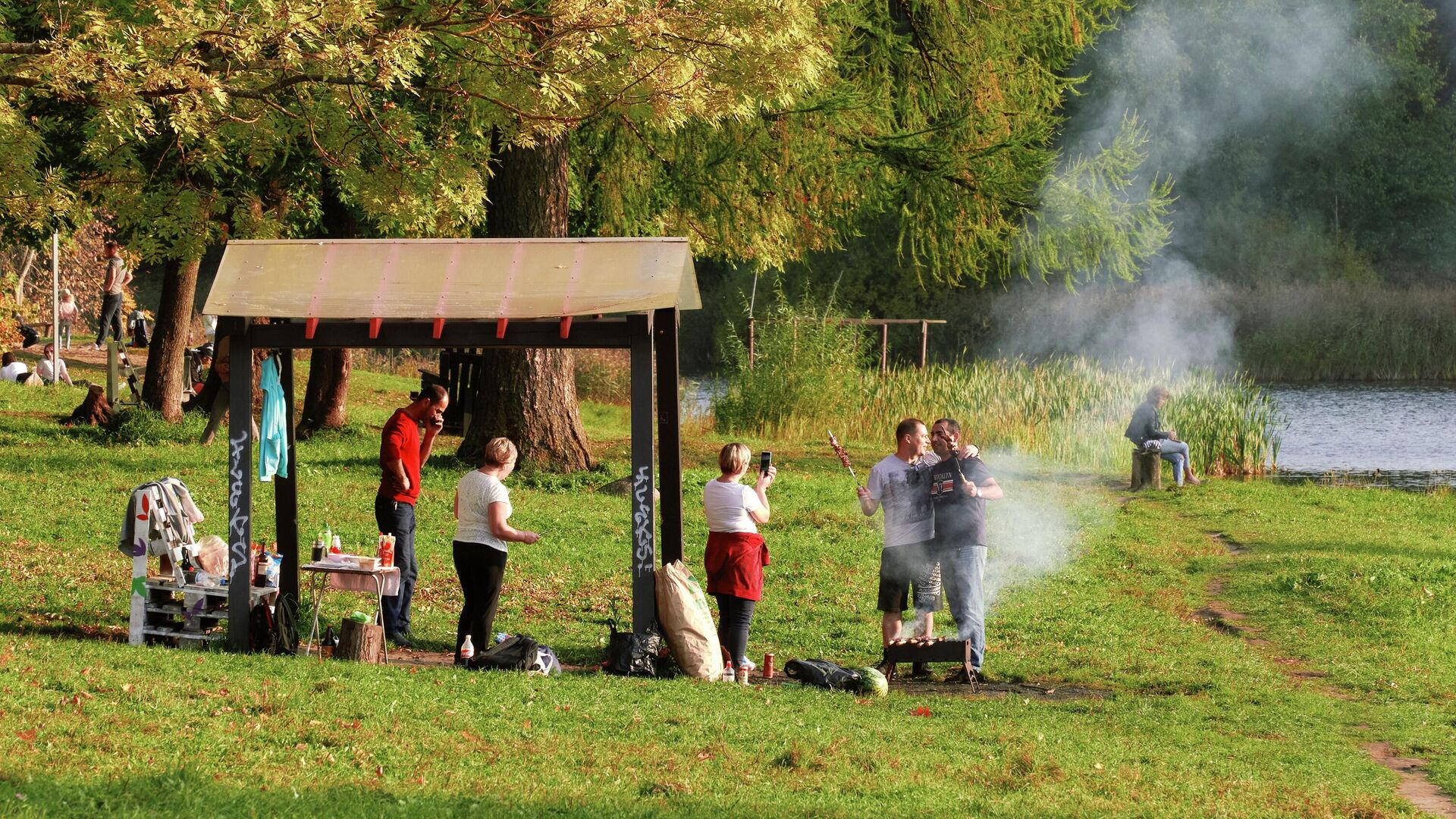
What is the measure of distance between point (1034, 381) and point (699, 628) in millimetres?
18999

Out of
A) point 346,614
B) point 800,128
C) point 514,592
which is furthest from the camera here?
point 800,128

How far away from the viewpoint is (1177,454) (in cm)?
2264

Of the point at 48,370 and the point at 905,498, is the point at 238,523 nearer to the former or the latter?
the point at 905,498

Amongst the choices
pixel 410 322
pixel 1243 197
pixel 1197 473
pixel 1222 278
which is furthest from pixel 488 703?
pixel 1243 197

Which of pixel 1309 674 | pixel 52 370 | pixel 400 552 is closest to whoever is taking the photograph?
pixel 400 552

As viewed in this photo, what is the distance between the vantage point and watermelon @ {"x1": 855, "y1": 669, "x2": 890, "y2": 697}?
1014cm

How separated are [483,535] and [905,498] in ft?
9.37

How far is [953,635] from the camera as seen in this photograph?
39.9 ft

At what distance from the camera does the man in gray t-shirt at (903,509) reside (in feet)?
35.1

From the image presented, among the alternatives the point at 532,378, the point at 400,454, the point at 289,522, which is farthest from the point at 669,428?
the point at 532,378

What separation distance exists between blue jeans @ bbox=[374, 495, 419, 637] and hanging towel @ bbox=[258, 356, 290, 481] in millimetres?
935

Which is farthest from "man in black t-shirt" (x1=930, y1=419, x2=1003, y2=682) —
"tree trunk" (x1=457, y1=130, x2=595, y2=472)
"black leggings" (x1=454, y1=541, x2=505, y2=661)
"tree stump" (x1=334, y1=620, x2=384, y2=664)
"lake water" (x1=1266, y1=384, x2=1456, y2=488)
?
"lake water" (x1=1266, y1=384, x2=1456, y2=488)

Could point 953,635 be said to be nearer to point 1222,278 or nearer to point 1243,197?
point 1222,278

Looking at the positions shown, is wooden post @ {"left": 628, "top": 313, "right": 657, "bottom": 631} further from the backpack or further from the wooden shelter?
the backpack
